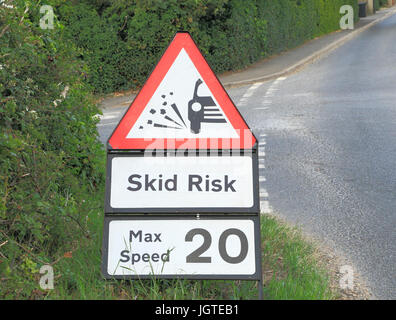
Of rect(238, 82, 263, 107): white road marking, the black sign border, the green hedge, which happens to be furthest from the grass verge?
the green hedge

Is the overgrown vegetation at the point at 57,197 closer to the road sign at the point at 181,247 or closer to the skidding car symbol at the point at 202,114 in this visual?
the road sign at the point at 181,247

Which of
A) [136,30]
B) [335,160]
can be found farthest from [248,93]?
[335,160]

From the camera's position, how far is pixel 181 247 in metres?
3.63

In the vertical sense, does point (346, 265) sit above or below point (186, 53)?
below

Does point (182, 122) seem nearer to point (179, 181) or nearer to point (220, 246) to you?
point (179, 181)

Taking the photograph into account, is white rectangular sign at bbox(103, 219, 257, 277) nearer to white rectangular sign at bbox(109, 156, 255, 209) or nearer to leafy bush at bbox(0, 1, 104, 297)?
white rectangular sign at bbox(109, 156, 255, 209)

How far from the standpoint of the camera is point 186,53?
3.75 meters

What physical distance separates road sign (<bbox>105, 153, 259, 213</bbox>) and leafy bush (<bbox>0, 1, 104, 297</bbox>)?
0.51 metres

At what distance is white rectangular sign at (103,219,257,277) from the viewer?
11.8 feet

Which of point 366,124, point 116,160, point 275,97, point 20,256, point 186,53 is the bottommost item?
point 20,256
